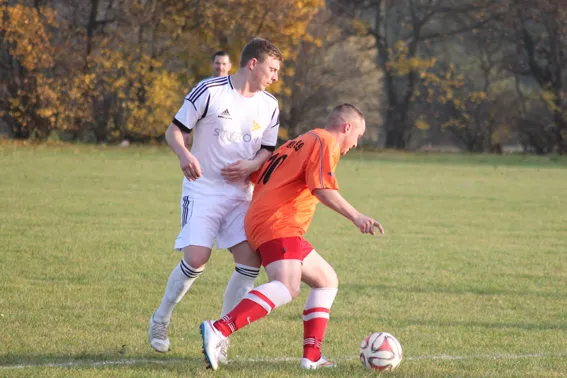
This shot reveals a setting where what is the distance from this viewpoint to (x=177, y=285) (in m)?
5.48

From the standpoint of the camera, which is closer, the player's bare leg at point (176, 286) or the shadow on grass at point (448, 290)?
the player's bare leg at point (176, 286)

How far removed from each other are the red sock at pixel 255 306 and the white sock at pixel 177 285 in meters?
0.57

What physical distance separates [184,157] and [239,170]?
0.41m

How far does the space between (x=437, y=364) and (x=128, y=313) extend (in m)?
2.49

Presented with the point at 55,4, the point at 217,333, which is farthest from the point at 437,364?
the point at 55,4

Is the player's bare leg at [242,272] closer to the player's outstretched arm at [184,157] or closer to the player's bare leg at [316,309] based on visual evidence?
the player's bare leg at [316,309]

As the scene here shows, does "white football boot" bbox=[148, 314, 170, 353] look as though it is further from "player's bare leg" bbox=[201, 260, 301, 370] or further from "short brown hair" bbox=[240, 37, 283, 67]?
"short brown hair" bbox=[240, 37, 283, 67]

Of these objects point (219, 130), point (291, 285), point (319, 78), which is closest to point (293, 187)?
Result: point (291, 285)

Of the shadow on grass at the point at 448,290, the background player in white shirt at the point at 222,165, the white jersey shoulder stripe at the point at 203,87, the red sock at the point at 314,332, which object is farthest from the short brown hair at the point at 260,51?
the shadow on grass at the point at 448,290

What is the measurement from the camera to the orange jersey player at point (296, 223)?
194 inches

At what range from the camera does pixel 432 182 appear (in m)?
22.1

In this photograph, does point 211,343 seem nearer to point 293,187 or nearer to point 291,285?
point 291,285

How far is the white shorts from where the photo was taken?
538 centimetres

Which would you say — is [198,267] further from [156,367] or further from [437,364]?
[437,364]
